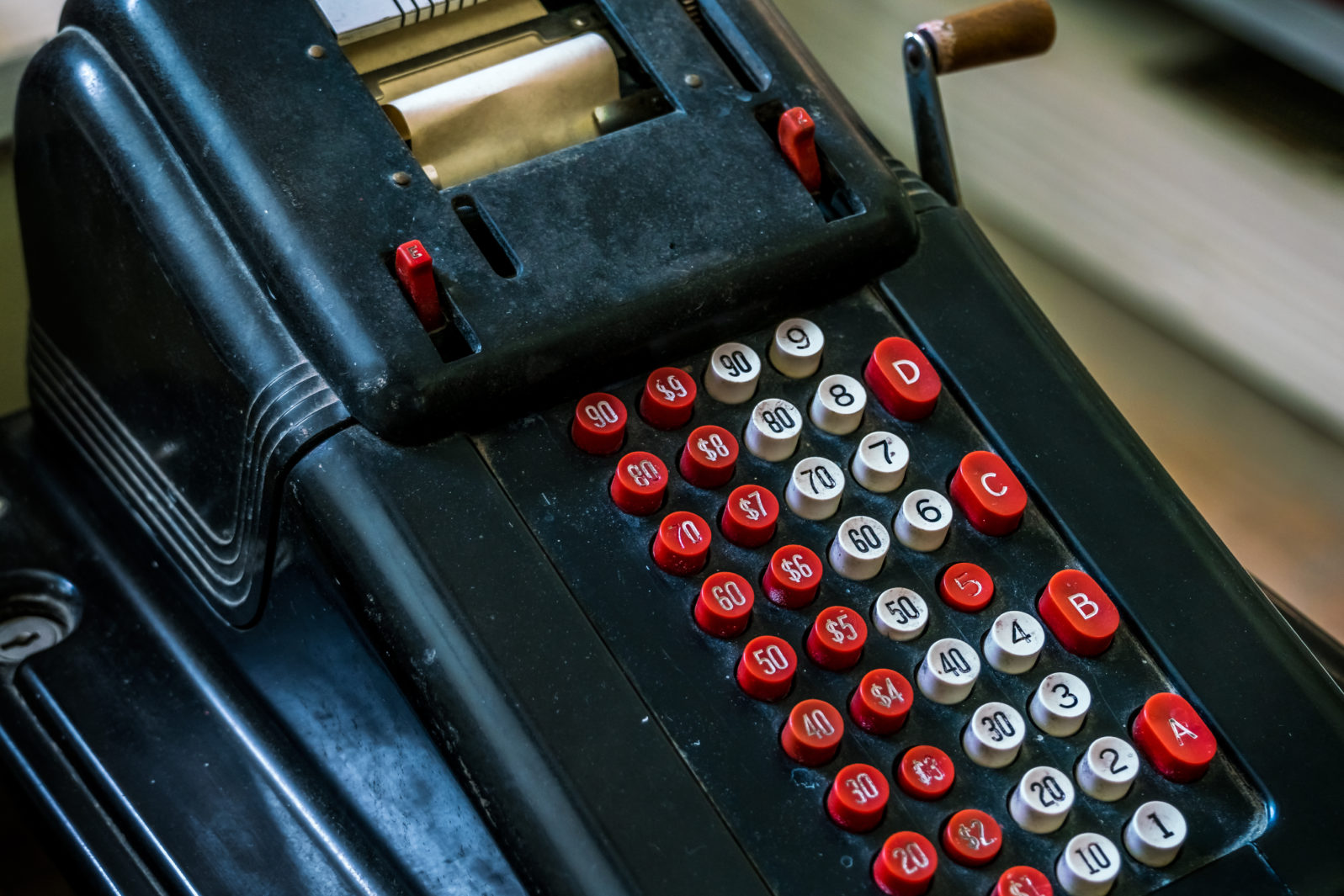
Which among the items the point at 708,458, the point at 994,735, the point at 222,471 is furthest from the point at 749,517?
the point at 222,471

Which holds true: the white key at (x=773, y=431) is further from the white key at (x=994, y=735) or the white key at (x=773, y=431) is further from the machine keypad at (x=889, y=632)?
the white key at (x=994, y=735)

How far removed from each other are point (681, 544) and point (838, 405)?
10cm

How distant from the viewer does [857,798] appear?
55cm

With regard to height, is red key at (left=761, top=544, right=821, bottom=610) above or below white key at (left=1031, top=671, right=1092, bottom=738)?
above

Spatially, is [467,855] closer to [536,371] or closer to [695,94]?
[536,371]

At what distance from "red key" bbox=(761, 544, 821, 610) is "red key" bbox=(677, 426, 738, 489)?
4 centimetres

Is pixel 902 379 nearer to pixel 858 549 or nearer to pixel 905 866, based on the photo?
pixel 858 549

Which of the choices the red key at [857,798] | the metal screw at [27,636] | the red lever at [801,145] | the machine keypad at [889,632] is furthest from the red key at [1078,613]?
the metal screw at [27,636]

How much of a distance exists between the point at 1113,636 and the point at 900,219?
0.71 feet

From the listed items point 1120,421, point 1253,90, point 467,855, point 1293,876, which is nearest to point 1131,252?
point 1253,90

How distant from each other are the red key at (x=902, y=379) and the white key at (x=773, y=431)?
4 centimetres

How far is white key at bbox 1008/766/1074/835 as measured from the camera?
1.85 feet

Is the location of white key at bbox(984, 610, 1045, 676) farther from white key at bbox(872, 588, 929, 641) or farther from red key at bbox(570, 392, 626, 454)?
red key at bbox(570, 392, 626, 454)

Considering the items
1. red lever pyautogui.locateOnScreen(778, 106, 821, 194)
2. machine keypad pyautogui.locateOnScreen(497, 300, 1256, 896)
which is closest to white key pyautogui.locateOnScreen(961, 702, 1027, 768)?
machine keypad pyautogui.locateOnScreen(497, 300, 1256, 896)
